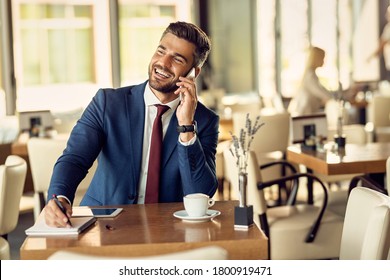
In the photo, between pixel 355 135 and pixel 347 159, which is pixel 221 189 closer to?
pixel 355 135

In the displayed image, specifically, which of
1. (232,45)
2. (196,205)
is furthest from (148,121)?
(232,45)

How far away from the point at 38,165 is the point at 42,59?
3.58 m

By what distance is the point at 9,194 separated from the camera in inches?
125

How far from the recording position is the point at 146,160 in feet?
9.00

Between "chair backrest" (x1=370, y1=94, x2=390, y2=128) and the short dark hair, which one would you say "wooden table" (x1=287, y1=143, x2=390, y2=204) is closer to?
the short dark hair

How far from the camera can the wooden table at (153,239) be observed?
1966 mm

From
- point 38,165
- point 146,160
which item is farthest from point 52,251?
point 38,165

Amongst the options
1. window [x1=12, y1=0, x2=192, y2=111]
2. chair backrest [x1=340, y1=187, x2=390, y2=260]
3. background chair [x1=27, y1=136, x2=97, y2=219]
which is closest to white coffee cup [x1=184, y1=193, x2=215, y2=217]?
chair backrest [x1=340, y1=187, x2=390, y2=260]

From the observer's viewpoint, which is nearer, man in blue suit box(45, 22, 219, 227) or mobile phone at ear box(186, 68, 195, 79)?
man in blue suit box(45, 22, 219, 227)

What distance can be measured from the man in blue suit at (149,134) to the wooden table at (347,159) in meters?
1.18

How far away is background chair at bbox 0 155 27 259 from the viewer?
10.2 ft

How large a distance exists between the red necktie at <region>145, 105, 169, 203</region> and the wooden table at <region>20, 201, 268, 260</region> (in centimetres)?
43
